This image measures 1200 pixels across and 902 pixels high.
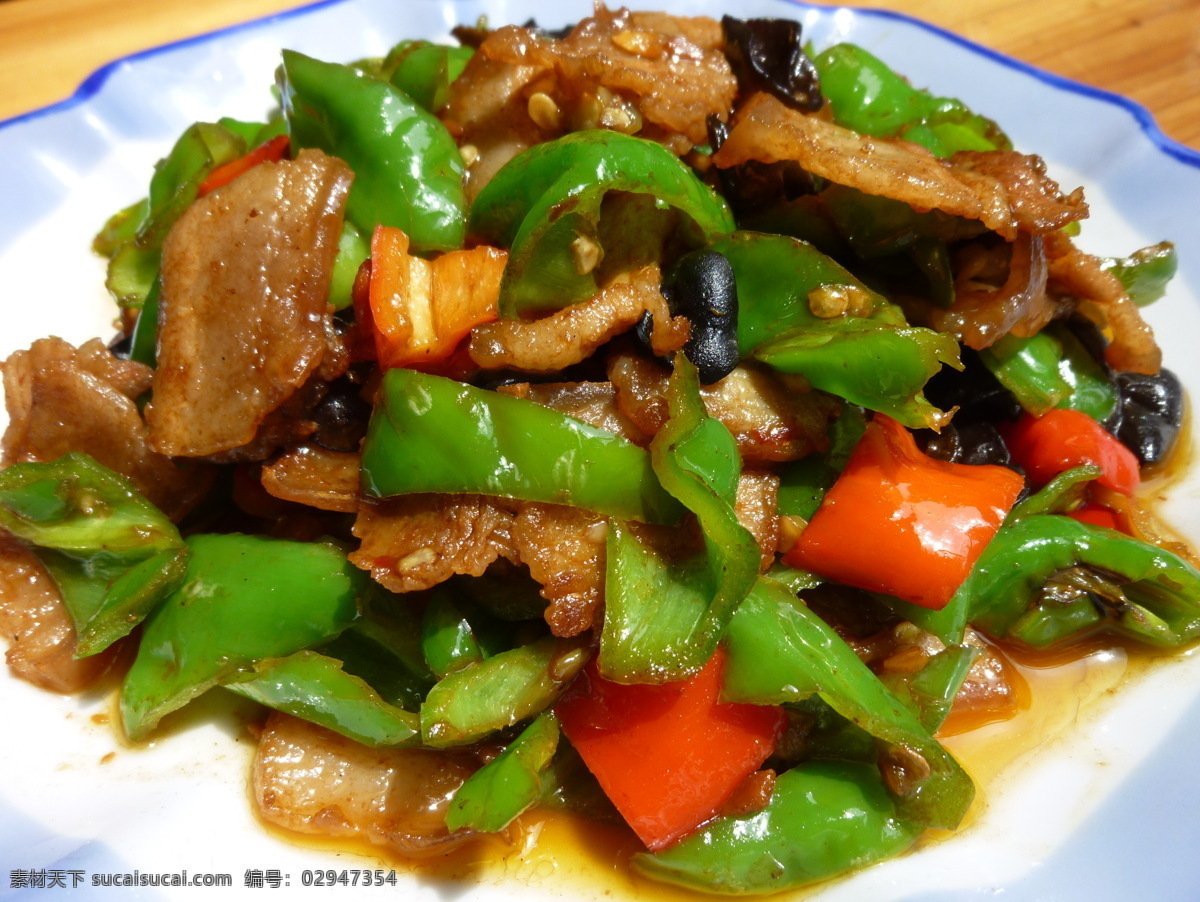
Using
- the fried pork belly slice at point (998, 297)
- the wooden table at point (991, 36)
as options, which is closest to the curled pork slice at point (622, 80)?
→ the fried pork belly slice at point (998, 297)

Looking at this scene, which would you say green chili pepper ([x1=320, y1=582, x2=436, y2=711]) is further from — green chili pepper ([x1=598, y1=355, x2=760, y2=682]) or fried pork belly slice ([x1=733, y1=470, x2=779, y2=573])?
fried pork belly slice ([x1=733, y1=470, x2=779, y2=573])

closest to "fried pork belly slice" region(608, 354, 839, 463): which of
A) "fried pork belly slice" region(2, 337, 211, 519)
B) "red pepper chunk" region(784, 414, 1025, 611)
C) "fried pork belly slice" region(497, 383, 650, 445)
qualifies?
"fried pork belly slice" region(497, 383, 650, 445)

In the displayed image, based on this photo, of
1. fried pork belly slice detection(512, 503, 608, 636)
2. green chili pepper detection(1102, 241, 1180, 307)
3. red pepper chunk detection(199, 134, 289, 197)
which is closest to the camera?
fried pork belly slice detection(512, 503, 608, 636)

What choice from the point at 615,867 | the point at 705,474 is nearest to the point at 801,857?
the point at 615,867

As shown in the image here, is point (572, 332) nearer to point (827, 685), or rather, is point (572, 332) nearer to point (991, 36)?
point (827, 685)

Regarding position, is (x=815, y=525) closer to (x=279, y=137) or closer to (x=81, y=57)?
(x=279, y=137)
